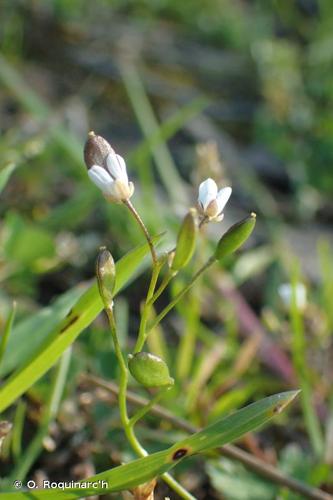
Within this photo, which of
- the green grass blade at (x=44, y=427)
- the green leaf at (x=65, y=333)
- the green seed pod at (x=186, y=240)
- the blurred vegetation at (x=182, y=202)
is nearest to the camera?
the green seed pod at (x=186, y=240)

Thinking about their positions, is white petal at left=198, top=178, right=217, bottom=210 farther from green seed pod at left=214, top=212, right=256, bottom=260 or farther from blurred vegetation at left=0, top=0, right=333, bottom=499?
blurred vegetation at left=0, top=0, right=333, bottom=499

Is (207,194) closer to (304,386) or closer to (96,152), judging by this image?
(96,152)

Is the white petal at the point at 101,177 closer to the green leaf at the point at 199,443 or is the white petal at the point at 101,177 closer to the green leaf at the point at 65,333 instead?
the green leaf at the point at 65,333

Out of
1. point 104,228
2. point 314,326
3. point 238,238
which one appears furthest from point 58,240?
point 238,238

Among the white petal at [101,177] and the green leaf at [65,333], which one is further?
the green leaf at [65,333]

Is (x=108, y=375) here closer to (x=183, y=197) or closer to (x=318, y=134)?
(x=183, y=197)

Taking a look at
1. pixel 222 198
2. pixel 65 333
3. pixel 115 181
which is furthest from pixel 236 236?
pixel 65 333

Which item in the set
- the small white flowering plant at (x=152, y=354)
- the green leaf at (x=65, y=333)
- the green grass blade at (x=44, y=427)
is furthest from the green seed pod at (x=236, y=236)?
the green grass blade at (x=44, y=427)
